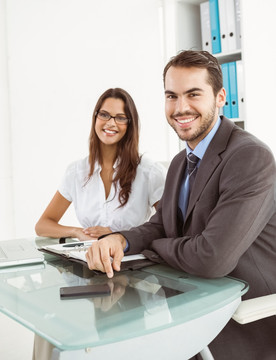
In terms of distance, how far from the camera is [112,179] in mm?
2555

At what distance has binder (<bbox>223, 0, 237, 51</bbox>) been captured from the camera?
120 inches

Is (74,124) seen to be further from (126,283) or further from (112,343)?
(112,343)

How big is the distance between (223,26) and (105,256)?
2.14m

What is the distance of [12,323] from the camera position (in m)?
3.22

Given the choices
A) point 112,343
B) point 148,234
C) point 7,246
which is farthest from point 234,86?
point 112,343

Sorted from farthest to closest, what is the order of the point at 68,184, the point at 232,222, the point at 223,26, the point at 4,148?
the point at 4,148 < the point at 223,26 < the point at 68,184 < the point at 232,222

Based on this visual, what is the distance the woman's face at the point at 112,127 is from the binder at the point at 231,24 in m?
0.95

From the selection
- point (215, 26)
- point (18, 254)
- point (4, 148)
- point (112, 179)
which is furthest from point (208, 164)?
point (4, 148)

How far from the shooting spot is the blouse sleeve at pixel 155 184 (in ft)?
8.24

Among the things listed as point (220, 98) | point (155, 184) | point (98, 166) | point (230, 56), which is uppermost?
point (230, 56)

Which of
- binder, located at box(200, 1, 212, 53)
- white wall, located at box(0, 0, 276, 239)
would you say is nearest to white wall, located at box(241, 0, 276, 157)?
binder, located at box(200, 1, 212, 53)

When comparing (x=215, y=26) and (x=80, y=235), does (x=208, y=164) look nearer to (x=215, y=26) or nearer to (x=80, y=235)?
(x=80, y=235)

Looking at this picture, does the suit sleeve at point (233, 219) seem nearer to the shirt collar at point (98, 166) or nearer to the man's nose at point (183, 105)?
the man's nose at point (183, 105)

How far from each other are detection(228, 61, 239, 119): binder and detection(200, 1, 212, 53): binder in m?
0.25
